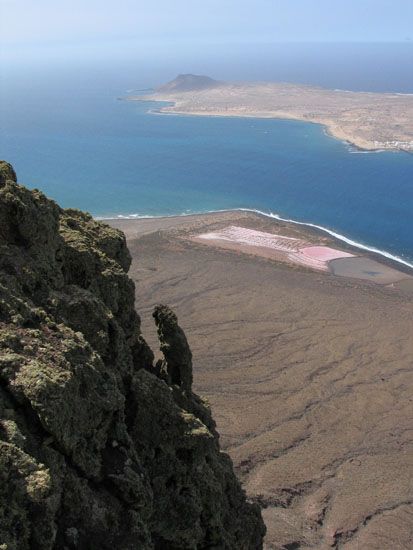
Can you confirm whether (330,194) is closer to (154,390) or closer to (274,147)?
(274,147)

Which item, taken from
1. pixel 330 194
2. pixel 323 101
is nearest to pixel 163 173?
pixel 330 194

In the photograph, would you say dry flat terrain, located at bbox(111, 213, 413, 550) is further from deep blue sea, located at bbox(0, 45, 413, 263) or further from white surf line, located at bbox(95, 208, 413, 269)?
deep blue sea, located at bbox(0, 45, 413, 263)

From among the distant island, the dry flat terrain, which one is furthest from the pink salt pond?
the distant island

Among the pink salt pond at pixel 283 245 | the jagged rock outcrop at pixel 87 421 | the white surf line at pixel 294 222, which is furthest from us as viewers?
the white surf line at pixel 294 222

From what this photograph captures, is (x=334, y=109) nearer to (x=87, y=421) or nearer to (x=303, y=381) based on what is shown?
(x=303, y=381)

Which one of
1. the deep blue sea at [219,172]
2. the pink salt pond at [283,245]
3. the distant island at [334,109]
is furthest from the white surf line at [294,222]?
the distant island at [334,109]

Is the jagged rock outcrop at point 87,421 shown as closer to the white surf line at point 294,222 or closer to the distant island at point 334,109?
the white surf line at point 294,222

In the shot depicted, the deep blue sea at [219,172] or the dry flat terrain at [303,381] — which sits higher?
the deep blue sea at [219,172]
